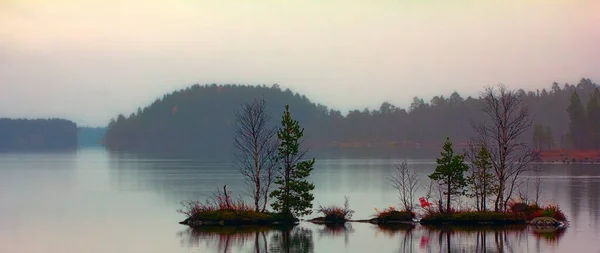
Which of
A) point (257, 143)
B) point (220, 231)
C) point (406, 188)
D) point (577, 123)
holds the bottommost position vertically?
point (220, 231)

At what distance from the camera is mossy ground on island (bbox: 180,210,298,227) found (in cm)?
3272

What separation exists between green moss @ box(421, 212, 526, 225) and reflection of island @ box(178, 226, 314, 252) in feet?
19.5

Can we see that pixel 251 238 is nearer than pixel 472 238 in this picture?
No

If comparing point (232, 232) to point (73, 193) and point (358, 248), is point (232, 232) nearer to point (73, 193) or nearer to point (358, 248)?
point (358, 248)

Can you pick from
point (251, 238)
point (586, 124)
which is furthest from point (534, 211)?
point (586, 124)

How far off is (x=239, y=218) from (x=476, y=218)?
34.5 feet

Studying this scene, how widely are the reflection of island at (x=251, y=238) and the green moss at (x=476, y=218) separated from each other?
5936 mm

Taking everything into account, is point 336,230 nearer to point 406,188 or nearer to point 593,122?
point 406,188

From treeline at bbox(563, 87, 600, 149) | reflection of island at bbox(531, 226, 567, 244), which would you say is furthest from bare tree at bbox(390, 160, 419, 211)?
treeline at bbox(563, 87, 600, 149)

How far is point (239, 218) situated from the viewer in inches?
1292

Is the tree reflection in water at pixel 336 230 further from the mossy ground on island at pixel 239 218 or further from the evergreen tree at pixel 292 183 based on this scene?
the mossy ground on island at pixel 239 218

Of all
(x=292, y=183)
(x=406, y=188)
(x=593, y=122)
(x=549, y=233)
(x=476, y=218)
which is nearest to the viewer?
(x=549, y=233)

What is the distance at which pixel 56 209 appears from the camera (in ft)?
154

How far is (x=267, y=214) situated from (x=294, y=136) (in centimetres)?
377
